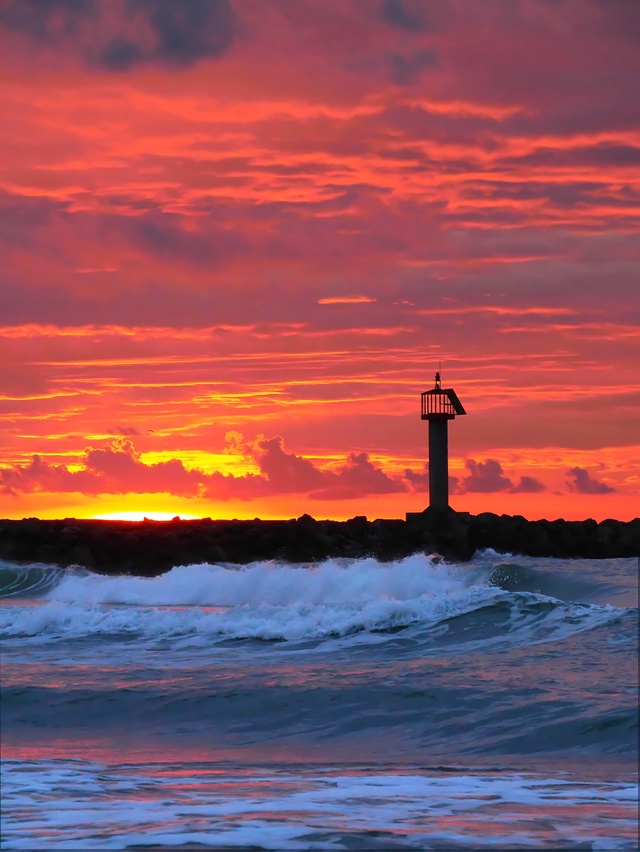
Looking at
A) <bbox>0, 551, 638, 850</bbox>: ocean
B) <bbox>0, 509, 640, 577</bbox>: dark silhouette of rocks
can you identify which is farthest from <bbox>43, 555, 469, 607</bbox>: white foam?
<bbox>0, 509, 640, 577</bbox>: dark silhouette of rocks

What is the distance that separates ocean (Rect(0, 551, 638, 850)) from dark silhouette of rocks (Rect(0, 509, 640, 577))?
15.5m

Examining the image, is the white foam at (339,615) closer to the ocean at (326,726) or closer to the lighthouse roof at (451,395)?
the ocean at (326,726)

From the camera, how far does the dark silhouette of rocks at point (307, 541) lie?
35.5 meters

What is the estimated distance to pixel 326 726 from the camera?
10.5 meters

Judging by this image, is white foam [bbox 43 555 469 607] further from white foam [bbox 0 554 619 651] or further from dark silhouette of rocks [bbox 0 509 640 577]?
dark silhouette of rocks [bbox 0 509 640 577]

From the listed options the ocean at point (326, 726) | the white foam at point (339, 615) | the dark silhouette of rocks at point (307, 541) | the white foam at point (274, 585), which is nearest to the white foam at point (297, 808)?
the ocean at point (326, 726)

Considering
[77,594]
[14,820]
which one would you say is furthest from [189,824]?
A: [77,594]

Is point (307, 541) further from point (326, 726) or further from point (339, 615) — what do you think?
point (326, 726)

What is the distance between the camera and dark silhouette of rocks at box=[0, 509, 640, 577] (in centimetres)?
3550

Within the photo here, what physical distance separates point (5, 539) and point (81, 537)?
259 cm

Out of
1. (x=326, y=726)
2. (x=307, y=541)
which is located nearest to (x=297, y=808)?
(x=326, y=726)

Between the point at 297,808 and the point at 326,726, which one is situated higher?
the point at 297,808

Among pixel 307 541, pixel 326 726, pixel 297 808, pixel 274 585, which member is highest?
pixel 307 541

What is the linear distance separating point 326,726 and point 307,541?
2599 cm
